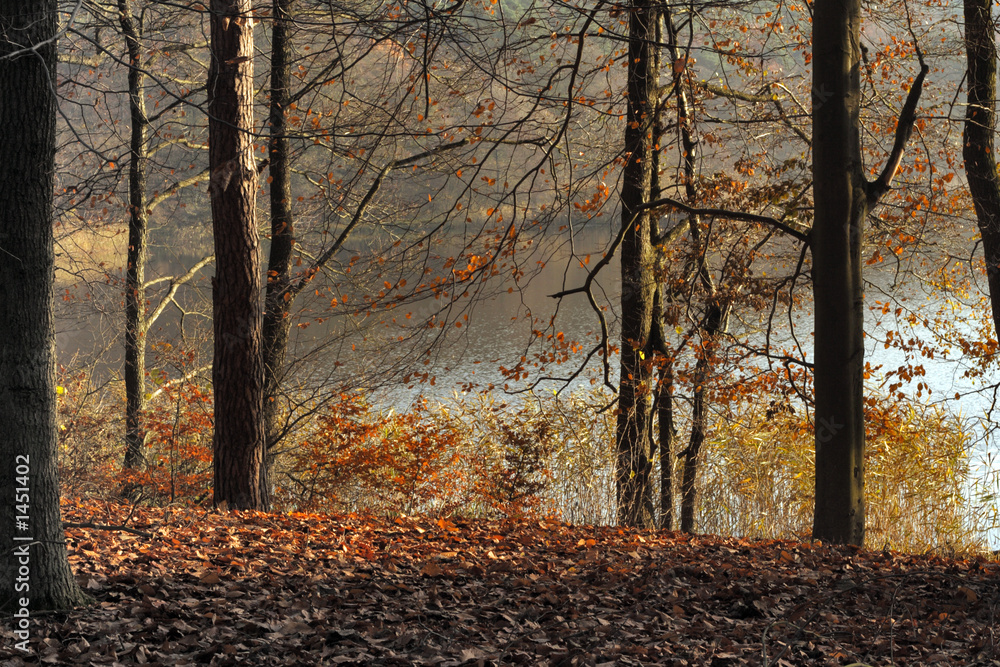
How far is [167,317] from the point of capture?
21.5 m

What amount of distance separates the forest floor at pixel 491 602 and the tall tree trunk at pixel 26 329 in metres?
0.27

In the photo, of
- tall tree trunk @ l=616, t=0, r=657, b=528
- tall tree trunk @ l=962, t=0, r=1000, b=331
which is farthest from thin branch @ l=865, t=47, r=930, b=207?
tall tree trunk @ l=616, t=0, r=657, b=528

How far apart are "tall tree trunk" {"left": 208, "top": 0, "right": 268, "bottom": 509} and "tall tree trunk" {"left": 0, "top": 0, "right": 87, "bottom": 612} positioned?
308 centimetres

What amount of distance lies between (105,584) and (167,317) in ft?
64.9

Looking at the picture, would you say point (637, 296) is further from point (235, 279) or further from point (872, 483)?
point (872, 483)

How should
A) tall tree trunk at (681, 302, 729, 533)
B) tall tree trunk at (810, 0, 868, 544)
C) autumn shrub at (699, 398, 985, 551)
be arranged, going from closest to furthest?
tall tree trunk at (810, 0, 868, 544), tall tree trunk at (681, 302, 729, 533), autumn shrub at (699, 398, 985, 551)

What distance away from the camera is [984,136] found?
654 centimetres

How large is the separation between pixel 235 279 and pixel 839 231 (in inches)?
197

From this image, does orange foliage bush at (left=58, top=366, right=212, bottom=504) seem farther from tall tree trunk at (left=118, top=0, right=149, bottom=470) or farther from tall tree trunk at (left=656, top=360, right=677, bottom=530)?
tall tree trunk at (left=656, top=360, right=677, bottom=530)

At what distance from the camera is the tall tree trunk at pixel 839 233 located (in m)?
5.07

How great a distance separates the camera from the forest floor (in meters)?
2.89

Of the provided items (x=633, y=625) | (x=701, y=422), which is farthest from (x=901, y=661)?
(x=701, y=422)

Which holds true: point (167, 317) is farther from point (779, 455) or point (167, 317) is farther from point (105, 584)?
point (105, 584)

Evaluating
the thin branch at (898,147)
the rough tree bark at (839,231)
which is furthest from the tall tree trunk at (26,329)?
the thin branch at (898,147)
